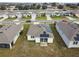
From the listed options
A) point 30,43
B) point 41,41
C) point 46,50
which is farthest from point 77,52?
point 30,43

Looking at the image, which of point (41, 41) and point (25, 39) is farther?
point (25, 39)

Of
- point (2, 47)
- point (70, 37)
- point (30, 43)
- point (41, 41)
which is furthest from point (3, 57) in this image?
point (70, 37)

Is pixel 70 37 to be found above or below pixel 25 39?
above

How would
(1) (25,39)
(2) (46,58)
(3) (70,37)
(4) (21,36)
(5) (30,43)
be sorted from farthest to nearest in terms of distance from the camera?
(4) (21,36), (1) (25,39), (5) (30,43), (3) (70,37), (2) (46,58)

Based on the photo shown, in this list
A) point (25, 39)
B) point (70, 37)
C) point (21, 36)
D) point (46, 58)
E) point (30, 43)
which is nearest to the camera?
point (46, 58)

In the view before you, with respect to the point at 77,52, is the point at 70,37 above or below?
above

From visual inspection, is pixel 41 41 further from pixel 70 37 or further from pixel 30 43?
pixel 70 37

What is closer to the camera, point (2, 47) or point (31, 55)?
point (31, 55)

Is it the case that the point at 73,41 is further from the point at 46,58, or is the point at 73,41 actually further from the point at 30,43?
the point at 30,43

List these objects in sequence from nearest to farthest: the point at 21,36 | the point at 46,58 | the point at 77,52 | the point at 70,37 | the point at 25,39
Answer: the point at 46,58
the point at 77,52
the point at 70,37
the point at 25,39
the point at 21,36
